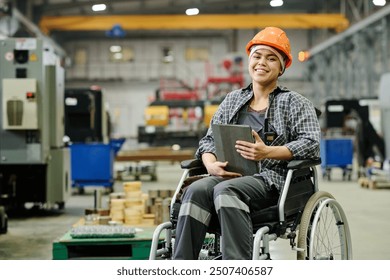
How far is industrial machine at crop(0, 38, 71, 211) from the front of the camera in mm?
5617

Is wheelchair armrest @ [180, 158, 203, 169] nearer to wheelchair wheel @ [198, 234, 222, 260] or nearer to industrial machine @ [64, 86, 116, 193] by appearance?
wheelchair wheel @ [198, 234, 222, 260]

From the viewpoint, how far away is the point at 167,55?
73.6ft

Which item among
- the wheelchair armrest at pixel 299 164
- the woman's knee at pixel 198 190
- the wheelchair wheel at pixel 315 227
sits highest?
the wheelchair armrest at pixel 299 164

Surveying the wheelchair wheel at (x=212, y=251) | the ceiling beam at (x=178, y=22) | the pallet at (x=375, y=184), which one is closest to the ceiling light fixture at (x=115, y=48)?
the ceiling beam at (x=178, y=22)

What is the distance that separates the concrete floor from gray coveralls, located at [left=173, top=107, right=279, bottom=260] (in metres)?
1.17

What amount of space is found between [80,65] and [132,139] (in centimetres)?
313

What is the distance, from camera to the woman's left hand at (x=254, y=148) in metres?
2.67

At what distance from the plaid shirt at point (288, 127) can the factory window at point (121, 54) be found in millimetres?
20467

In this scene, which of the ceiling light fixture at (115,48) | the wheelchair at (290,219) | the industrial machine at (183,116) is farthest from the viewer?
the ceiling light fixture at (115,48)

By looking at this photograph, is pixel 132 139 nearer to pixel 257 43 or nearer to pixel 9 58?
pixel 9 58

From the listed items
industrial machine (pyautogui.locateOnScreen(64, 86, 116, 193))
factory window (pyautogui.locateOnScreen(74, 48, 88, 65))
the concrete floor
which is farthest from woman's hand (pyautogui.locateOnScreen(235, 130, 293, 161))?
factory window (pyautogui.locateOnScreen(74, 48, 88, 65))

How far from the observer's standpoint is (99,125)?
8695 millimetres

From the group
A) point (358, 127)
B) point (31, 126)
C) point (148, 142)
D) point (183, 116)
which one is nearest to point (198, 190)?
point (31, 126)

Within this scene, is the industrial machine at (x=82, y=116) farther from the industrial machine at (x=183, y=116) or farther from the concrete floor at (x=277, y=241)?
the industrial machine at (x=183, y=116)
